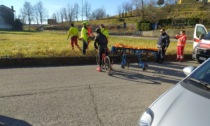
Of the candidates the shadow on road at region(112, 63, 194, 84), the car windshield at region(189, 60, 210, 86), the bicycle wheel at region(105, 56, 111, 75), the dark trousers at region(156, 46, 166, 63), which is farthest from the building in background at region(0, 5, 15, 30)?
the car windshield at region(189, 60, 210, 86)

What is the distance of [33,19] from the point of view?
116625 millimetres

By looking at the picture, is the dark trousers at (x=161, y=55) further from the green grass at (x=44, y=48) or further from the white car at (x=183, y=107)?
the white car at (x=183, y=107)

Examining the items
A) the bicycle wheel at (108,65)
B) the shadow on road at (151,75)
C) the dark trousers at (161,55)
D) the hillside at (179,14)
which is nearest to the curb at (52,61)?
the dark trousers at (161,55)

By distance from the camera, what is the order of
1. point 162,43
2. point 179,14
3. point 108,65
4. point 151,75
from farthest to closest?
point 179,14
point 162,43
point 108,65
point 151,75

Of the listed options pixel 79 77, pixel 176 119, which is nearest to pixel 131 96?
pixel 79 77

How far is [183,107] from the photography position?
276cm

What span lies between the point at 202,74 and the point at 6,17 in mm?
99097

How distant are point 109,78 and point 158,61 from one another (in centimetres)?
473

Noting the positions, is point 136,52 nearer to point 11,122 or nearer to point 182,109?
point 11,122

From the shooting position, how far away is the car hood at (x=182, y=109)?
8.21ft

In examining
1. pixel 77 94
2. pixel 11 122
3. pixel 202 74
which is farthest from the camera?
pixel 77 94

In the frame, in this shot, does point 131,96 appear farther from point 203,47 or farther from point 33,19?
point 33,19

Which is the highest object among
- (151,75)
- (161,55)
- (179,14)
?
(179,14)

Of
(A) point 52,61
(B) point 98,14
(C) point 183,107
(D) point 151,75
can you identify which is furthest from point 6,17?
(C) point 183,107
